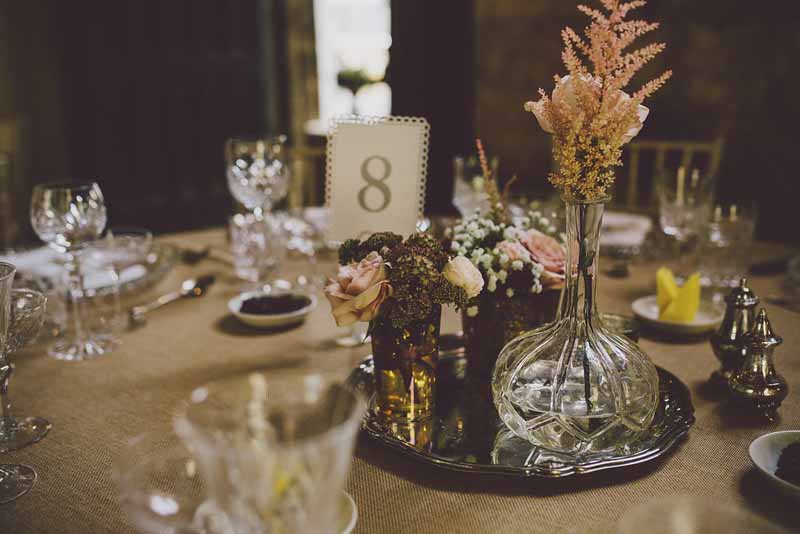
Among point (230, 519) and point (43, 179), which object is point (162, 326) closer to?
point (230, 519)

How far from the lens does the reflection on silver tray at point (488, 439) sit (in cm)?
89

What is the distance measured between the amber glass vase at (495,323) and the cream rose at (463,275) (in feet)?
0.48

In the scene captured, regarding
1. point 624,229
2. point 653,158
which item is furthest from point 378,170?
point 653,158

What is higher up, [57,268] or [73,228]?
[73,228]

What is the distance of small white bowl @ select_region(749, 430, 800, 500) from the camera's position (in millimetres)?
856

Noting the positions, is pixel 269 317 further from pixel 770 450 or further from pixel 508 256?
pixel 770 450

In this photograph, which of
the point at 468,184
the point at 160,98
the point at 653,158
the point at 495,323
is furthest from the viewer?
the point at 160,98

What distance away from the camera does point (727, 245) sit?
1.71 meters

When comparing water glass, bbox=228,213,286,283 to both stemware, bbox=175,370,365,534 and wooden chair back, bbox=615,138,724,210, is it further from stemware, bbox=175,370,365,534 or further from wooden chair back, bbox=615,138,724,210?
wooden chair back, bbox=615,138,724,210

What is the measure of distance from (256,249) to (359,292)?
884 mm

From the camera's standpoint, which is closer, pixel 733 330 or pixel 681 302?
pixel 733 330

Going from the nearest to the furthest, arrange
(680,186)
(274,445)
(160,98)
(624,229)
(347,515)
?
1. (274,445)
2. (347,515)
3. (680,186)
4. (624,229)
5. (160,98)

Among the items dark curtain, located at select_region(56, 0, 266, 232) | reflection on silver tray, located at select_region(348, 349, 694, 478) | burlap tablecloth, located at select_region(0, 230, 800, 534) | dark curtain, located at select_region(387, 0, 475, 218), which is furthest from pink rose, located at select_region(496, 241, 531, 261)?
dark curtain, located at select_region(56, 0, 266, 232)

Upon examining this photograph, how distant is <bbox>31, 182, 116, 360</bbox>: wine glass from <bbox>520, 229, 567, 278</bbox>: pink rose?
81cm
